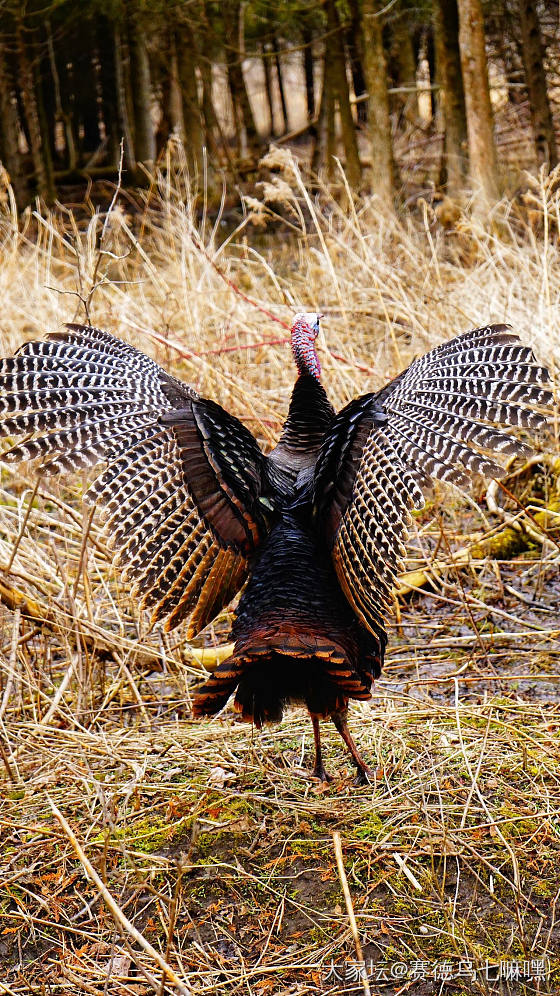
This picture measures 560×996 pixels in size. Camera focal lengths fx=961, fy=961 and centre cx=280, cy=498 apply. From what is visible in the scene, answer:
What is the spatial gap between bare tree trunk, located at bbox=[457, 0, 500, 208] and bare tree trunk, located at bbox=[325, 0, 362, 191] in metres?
4.41

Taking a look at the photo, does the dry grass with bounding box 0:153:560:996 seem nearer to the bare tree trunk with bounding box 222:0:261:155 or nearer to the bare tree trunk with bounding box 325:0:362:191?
the bare tree trunk with bounding box 325:0:362:191

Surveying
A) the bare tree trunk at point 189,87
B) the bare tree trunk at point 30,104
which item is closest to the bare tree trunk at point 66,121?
the bare tree trunk at point 30,104

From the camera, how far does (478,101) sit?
10.5 metres

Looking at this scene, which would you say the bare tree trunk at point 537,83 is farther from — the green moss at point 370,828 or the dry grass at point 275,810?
the green moss at point 370,828

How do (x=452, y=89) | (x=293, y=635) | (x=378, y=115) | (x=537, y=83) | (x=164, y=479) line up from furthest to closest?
(x=378, y=115), (x=452, y=89), (x=537, y=83), (x=164, y=479), (x=293, y=635)

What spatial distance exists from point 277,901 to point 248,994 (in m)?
0.41

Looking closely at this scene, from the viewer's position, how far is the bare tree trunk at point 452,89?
39.9ft

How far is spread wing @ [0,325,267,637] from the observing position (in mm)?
3803

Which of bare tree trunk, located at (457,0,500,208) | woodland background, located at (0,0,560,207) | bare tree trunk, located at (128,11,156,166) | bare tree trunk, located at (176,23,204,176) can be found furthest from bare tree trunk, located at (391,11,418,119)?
bare tree trunk, located at (457,0,500,208)

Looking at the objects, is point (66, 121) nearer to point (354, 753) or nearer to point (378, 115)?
point (378, 115)

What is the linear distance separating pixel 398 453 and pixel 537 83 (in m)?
9.65

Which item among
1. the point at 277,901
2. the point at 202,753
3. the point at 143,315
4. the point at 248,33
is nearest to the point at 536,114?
the point at 143,315

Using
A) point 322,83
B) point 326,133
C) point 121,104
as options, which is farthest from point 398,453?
point 121,104

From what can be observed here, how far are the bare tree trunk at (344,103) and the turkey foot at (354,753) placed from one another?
1234 centimetres
